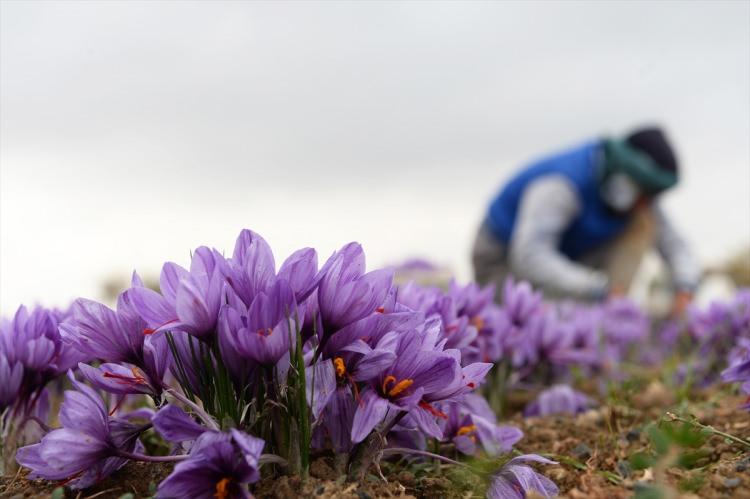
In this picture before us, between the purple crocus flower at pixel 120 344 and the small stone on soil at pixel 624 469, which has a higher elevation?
the purple crocus flower at pixel 120 344

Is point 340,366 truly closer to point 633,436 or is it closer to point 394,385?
point 394,385

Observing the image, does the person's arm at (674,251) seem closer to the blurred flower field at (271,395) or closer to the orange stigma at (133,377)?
the blurred flower field at (271,395)

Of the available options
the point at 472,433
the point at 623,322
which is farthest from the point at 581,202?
the point at 472,433

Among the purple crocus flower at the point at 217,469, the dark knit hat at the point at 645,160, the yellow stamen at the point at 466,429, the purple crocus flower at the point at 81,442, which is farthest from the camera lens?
the dark knit hat at the point at 645,160

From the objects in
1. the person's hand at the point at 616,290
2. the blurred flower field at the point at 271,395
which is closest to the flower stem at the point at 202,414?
the blurred flower field at the point at 271,395

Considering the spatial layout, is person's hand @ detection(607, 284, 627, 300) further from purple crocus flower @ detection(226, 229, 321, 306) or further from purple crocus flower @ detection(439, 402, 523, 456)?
purple crocus flower @ detection(226, 229, 321, 306)

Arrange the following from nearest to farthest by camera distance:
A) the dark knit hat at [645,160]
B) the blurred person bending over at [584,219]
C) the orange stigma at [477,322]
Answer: the orange stigma at [477,322]
the blurred person bending over at [584,219]
the dark knit hat at [645,160]
